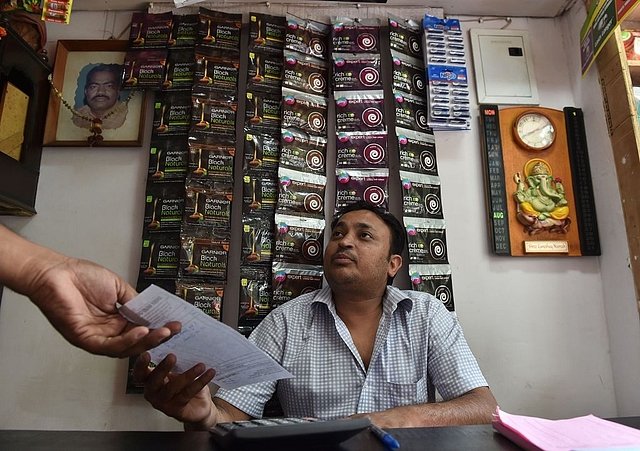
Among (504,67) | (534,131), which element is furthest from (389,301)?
(504,67)

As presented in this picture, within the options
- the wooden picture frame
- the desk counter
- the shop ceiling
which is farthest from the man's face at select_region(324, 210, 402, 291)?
the wooden picture frame

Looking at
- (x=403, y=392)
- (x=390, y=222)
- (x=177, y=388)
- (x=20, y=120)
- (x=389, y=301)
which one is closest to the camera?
(x=177, y=388)

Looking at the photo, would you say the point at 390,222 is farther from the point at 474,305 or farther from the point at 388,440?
the point at 388,440

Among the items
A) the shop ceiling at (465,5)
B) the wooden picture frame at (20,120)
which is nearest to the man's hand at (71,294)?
the wooden picture frame at (20,120)

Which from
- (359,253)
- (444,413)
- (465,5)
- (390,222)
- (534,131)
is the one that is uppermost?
(465,5)

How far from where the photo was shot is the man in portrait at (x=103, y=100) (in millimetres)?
1864

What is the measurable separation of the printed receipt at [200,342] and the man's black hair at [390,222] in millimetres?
924

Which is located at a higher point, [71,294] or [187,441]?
[71,294]

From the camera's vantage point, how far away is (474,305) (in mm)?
1733

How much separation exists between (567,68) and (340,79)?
1.04 m

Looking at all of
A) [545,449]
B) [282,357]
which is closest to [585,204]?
[282,357]

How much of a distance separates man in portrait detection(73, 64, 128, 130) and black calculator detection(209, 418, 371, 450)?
166cm

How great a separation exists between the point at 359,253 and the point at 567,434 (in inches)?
34.5

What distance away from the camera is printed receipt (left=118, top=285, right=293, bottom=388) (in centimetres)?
63
